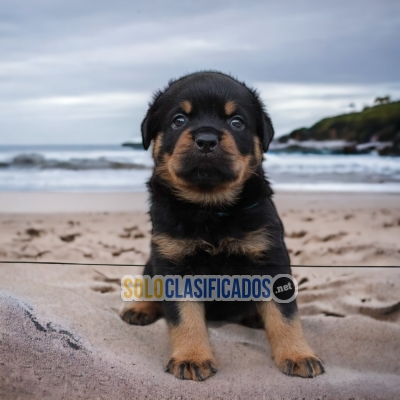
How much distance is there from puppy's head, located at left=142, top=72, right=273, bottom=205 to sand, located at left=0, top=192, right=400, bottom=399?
2.26 ft

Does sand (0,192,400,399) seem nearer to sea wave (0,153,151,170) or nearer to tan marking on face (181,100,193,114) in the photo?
tan marking on face (181,100,193,114)

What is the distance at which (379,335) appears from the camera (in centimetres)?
267

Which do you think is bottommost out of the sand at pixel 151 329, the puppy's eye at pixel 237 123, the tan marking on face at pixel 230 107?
the sand at pixel 151 329

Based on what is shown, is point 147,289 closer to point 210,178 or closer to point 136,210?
point 210,178

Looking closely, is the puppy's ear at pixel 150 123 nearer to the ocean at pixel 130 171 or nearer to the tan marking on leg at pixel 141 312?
the tan marking on leg at pixel 141 312

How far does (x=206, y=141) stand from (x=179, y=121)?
260 millimetres

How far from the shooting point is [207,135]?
7.26 ft

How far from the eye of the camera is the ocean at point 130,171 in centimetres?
601

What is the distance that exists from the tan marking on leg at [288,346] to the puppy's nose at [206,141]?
68 cm

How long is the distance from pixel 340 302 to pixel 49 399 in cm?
175

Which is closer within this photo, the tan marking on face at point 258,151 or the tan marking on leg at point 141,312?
the tan marking on face at point 258,151

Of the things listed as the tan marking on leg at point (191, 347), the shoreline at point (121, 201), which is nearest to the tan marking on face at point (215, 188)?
the tan marking on leg at point (191, 347)

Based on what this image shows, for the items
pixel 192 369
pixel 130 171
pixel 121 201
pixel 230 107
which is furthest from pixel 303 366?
pixel 130 171

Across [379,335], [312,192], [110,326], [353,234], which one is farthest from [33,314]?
[312,192]
